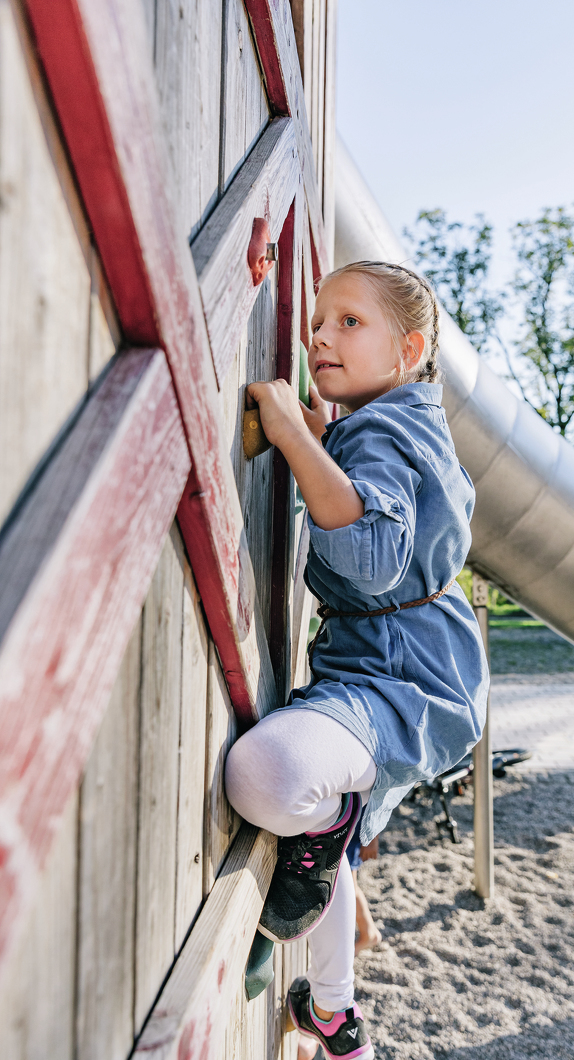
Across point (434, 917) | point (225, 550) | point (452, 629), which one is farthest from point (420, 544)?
point (434, 917)

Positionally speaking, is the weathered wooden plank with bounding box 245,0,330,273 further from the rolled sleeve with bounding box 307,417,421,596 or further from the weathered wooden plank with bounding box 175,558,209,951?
the weathered wooden plank with bounding box 175,558,209,951

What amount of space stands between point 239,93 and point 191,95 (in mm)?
395

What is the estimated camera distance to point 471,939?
3.81m

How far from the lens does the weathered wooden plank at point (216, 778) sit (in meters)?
1.06

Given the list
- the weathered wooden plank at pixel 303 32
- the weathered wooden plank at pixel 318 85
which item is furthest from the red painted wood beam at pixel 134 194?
the weathered wooden plank at pixel 318 85

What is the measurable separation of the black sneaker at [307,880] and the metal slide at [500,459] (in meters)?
2.60

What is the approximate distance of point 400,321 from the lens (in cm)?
171

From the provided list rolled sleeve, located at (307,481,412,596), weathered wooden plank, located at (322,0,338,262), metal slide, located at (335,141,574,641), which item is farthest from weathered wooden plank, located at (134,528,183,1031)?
metal slide, located at (335,141,574,641)

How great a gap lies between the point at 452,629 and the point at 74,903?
109cm

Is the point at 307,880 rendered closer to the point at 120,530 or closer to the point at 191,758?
the point at 191,758

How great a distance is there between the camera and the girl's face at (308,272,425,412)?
5.42 feet

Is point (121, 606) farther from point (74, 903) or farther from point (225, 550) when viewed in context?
point (225, 550)

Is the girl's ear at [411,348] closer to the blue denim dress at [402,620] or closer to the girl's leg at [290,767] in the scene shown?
the blue denim dress at [402,620]

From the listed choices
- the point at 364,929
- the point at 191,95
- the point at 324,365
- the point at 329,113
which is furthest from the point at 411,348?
the point at 364,929
